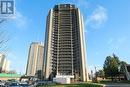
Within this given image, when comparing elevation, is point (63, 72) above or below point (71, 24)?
below

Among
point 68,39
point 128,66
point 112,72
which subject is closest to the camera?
point 112,72

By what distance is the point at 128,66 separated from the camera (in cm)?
11538

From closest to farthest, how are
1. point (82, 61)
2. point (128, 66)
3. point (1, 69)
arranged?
point (128, 66)
point (82, 61)
point (1, 69)

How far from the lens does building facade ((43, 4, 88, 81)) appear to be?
15038 centimetres

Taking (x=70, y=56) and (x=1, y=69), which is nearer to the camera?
(x=70, y=56)

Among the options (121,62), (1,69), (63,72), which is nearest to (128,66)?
(121,62)

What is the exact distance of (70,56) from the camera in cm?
15362

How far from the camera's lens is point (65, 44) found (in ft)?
520

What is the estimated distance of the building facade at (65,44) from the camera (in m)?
150

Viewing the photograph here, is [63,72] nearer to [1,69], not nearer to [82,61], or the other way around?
[82,61]

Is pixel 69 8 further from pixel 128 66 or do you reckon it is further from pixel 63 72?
pixel 128 66

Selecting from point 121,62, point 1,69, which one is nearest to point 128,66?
point 121,62

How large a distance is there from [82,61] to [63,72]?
1504cm

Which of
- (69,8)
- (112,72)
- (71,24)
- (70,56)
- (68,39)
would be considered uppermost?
(69,8)
